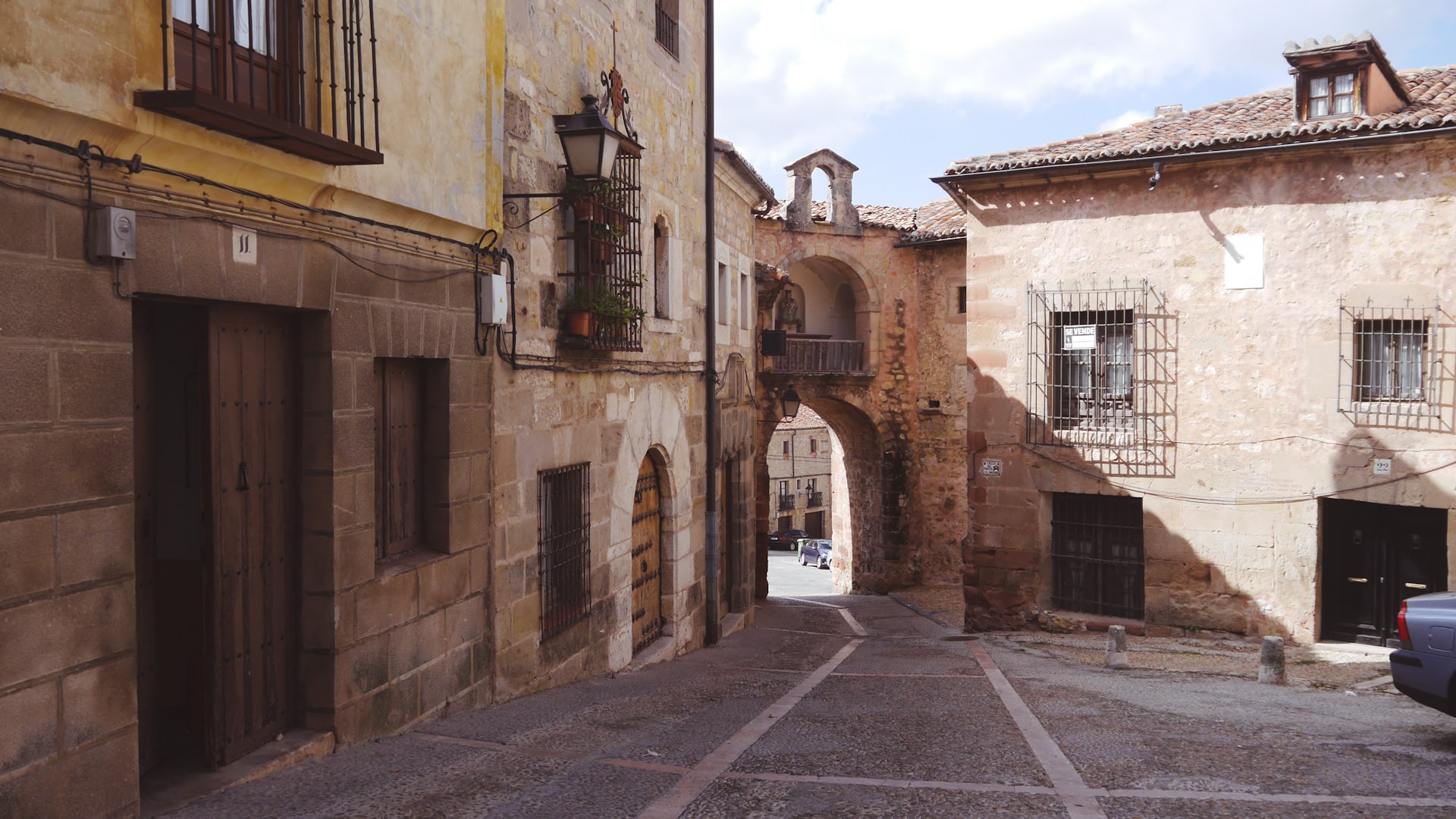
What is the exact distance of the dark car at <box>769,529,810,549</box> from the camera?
145 feet

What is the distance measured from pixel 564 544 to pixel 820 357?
1614 cm

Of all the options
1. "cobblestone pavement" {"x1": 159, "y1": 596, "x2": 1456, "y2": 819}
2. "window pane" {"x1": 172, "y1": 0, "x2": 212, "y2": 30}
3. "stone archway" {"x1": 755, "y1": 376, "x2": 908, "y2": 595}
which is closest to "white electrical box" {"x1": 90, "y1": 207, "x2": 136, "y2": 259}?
"window pane" {"x1": 172, "y1": 0, "x2": 212, "y2": 30}

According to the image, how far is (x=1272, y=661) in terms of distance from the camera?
371 inches

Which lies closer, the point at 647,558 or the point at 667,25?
the point at 647,558

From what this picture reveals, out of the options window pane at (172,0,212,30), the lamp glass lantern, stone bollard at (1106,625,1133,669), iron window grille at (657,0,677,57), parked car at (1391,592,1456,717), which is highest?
iron window grille at (657,0,677,57)

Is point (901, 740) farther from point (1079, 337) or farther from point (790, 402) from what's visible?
point (790, 402)

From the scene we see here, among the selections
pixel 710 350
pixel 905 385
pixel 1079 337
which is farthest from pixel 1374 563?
pixel 905 385

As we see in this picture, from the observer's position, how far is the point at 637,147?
9.07m

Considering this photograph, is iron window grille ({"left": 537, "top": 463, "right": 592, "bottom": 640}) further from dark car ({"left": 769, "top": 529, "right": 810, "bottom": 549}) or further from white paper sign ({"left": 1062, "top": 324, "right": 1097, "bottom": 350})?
dark car ({"left": 769, "top": 529, "right": 810, "bottom": 549})

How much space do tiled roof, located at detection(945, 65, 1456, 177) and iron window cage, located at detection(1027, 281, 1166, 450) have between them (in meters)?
1.54

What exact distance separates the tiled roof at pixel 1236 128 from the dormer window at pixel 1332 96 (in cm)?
24

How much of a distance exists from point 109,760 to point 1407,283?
464 inches

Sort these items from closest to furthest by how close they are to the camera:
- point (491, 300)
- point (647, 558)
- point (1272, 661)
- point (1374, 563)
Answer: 1. point (491, 300)
2. point (1272, 661)
3. point (647, 558)
4. point (1374, 563)

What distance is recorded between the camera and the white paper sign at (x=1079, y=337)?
41.5 ft
